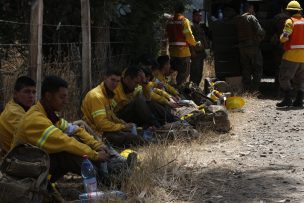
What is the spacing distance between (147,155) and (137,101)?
5.24 ft

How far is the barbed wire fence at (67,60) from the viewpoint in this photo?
6.55 metres

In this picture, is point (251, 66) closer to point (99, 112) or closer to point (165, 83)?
point (165, 83)

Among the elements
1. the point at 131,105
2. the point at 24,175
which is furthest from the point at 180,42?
the point at 24,175

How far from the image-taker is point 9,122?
16.2 feet

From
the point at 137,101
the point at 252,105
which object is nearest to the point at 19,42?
the point at 137,101

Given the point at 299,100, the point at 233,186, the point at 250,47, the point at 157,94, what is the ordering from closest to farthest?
the point at 233,186, the point at 157,94, the point at 299,100, the point at 250,47

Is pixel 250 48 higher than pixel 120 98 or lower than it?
higher

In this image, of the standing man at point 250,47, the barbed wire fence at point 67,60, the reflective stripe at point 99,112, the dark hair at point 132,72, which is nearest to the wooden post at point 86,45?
the barbed wire fence at point 67,60

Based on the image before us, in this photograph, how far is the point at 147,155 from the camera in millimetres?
5699

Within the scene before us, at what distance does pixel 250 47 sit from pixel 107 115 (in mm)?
5839

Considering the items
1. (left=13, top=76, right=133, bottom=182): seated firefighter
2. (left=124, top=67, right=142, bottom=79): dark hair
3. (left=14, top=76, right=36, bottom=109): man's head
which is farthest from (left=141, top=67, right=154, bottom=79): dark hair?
(left=13, top=76, right=133, bottom=182): seated firefighter

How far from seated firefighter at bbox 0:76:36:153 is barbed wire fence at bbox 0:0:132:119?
1092 millimetres

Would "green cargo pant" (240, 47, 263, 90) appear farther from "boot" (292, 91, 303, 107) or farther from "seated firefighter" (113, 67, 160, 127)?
"seated firefighter" (113, 67, 160, 127)

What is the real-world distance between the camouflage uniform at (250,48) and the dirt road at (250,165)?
277cm
